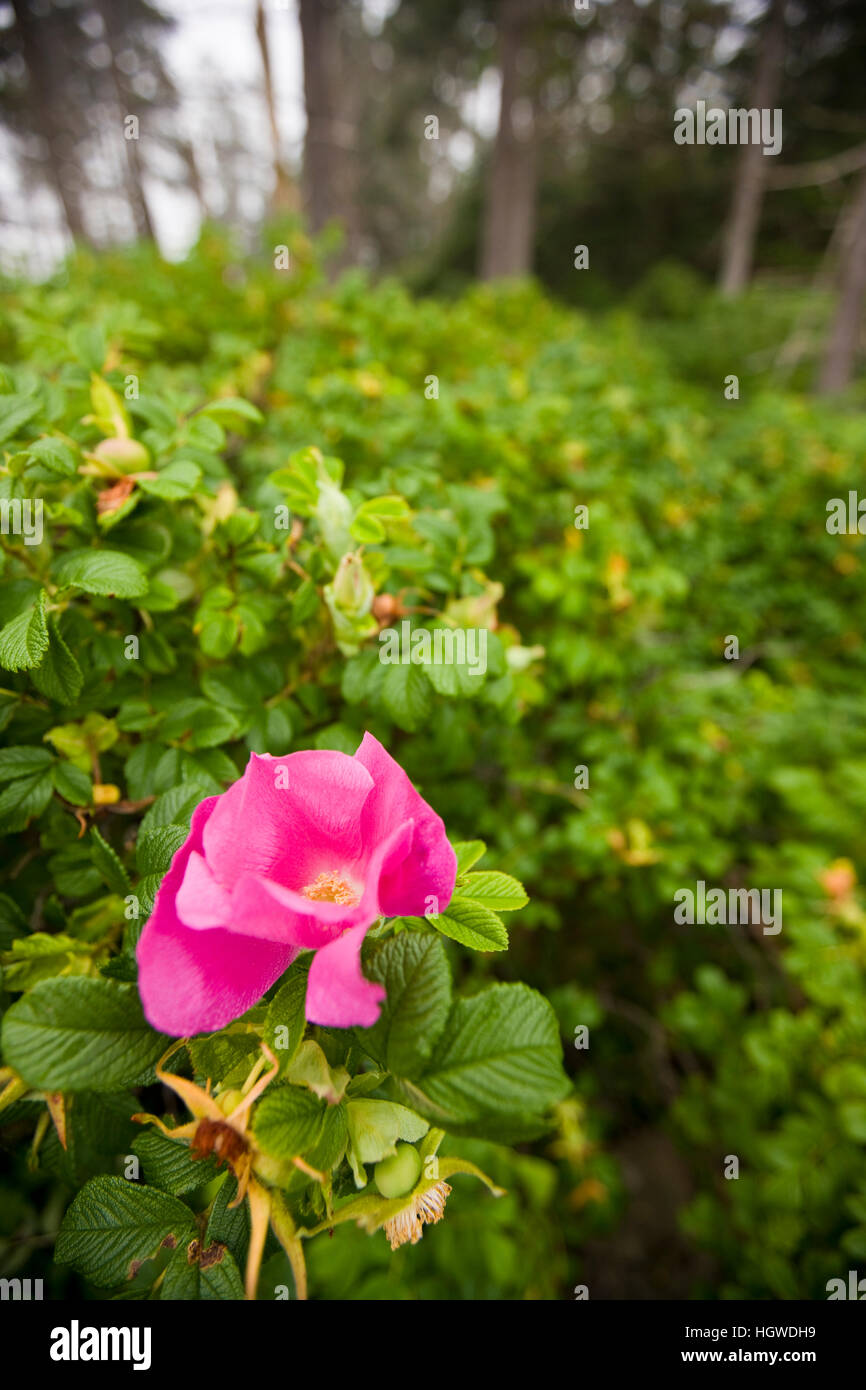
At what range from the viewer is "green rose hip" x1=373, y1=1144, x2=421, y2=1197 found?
0.56 m

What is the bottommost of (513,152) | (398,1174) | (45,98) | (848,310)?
(398,1174)

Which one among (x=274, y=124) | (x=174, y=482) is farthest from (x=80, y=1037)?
(x=274, y=124)

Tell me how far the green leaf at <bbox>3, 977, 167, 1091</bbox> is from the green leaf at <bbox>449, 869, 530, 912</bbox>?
0.99 ft

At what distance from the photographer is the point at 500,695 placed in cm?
99

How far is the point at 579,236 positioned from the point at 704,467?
50.3 feet

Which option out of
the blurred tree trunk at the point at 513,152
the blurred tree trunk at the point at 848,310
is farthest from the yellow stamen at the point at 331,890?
the blurred tree trunk at the point at 513,152

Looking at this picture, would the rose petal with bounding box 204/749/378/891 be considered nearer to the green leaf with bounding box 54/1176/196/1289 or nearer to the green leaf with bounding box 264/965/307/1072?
the green leaf with bounding box 264/965/307/1072

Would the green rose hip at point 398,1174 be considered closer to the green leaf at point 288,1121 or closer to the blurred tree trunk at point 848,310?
the green leaf at point 288,1121

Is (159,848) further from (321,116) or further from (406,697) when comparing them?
(321,116)

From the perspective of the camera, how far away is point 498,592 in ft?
3.38

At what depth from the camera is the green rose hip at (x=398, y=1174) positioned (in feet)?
1.85

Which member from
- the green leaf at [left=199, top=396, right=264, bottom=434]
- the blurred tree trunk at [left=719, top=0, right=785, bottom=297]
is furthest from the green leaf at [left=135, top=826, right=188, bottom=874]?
the blurred tree trunk at [left=719, top=0, right=785, bottom=297]

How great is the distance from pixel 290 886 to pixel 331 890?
39 mm
